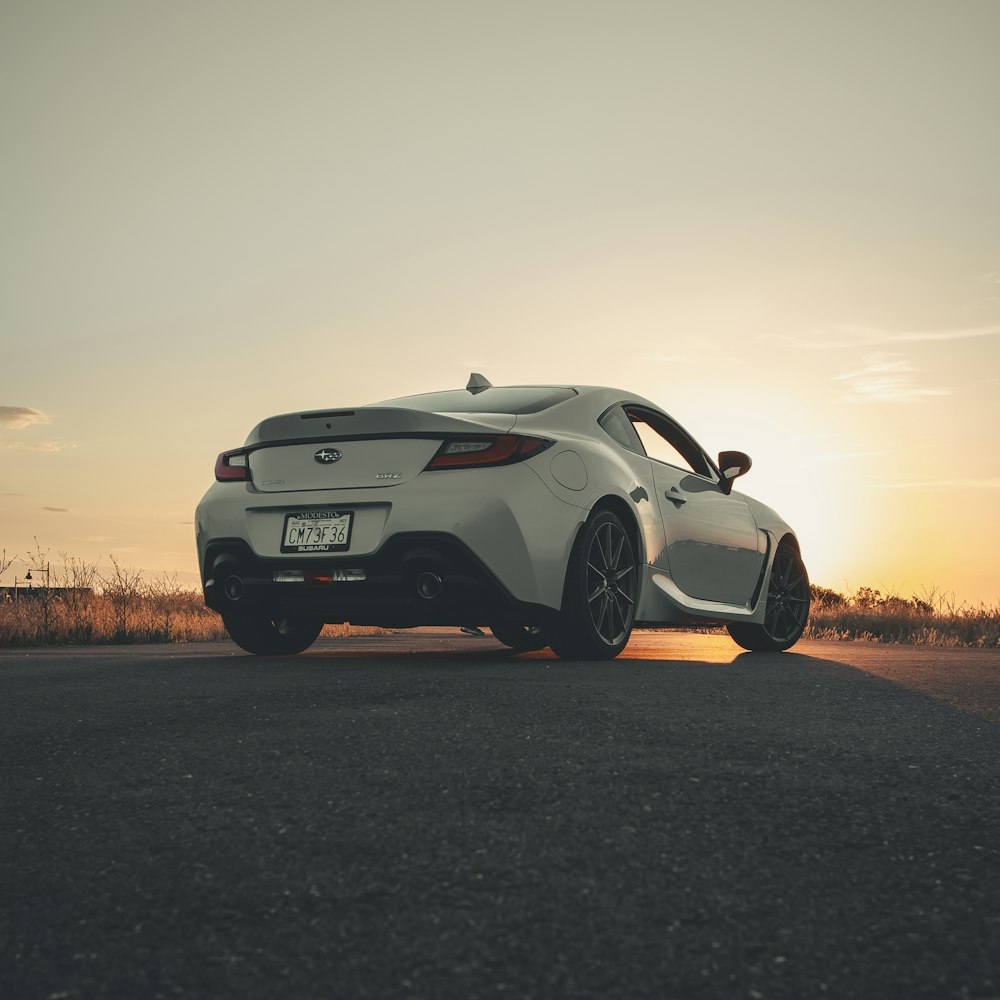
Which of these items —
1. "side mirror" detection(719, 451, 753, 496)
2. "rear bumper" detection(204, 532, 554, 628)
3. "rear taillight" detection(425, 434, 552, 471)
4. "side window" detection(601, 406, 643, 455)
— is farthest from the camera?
"side mirror" detection(719, 451, 753, 496)

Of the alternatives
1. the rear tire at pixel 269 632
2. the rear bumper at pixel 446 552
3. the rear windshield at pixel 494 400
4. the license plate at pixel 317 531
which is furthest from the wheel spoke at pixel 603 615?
the rear tire at pixel 269 632

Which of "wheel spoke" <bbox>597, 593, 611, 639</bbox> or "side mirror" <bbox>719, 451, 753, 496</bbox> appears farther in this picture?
"side mirror" <bbox>719, 451, 753, 496</bbox>

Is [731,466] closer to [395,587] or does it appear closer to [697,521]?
[697,521]

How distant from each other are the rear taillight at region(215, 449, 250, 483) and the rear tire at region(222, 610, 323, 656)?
943mm

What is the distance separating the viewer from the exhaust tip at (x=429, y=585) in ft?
20.6

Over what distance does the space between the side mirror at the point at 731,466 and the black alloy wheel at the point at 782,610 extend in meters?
0.94

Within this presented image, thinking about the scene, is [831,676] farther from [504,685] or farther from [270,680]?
[270,680]

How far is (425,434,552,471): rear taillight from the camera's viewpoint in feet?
21.0

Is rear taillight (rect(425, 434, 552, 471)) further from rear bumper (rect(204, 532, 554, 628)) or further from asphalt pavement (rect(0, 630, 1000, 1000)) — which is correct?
asphalt pavement (rect(0, 630, 1000, 1000))

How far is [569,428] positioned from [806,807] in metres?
4.11

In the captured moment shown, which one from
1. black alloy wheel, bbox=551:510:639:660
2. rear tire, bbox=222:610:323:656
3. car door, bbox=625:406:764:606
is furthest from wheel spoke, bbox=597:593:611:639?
rear tire, bbox=222:610:323:656

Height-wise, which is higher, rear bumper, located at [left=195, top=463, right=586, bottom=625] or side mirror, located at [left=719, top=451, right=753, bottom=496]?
side mirror, located at [left=719, top=451, right=753, bottom=496]

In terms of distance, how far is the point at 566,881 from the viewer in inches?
99.0

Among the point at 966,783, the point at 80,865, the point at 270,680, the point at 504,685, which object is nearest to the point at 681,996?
the point at 80,865
